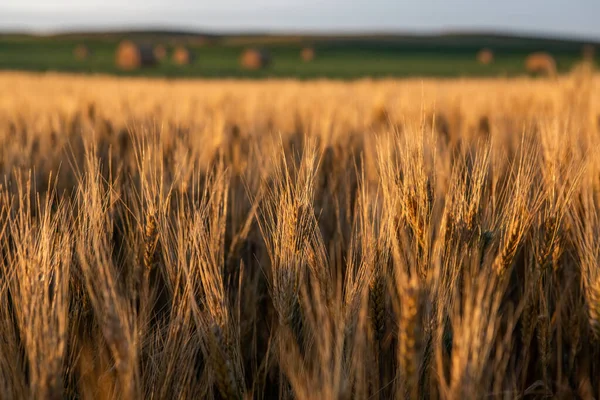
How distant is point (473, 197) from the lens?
1.27 meters

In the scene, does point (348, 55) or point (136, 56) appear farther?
point (348, 55)

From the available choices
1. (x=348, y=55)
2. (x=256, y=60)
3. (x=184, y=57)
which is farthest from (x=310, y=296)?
(x=348, y=55)

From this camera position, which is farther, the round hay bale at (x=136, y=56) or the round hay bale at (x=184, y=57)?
the round hay bale at (x=184, y=57)

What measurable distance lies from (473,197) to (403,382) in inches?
19.1

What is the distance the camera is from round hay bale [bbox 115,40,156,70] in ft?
78.1

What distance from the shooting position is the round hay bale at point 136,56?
2380cm

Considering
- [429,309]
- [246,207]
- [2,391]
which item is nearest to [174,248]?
[246,207]

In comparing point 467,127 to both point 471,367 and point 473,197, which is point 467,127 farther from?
point 471,367

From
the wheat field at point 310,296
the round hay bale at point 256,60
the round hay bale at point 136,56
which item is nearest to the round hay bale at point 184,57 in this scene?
the round hay bale at point 136,56

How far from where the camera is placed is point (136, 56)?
78.1ft

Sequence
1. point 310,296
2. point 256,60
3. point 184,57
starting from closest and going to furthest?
point 310,296
point 256,60
point 184,57

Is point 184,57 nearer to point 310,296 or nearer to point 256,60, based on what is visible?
point 256,60

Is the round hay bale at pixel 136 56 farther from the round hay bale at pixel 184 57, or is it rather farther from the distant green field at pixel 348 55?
the round hay bale at pixel 184 57

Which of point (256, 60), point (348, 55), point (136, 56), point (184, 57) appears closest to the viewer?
point (136, 56)
